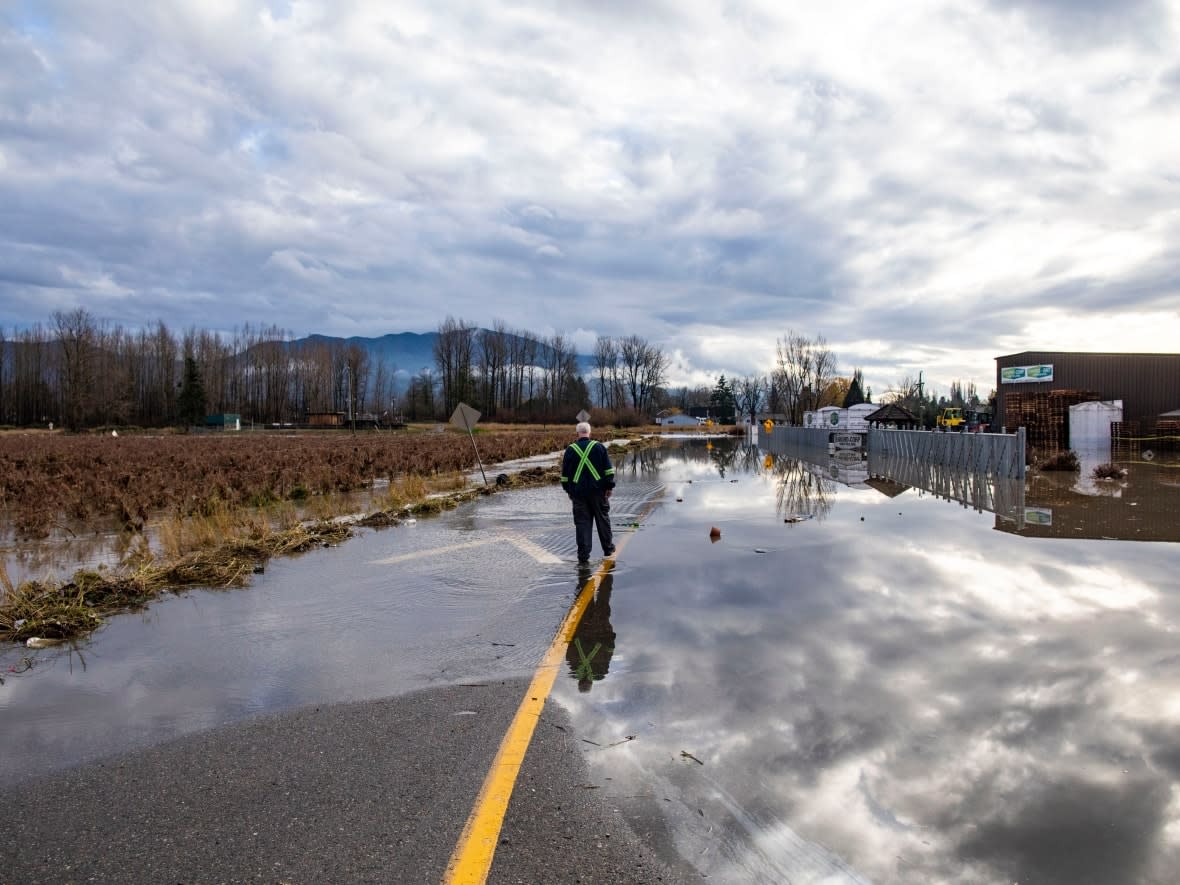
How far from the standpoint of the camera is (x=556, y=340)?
149875 mm

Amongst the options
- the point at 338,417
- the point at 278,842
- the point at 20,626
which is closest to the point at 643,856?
the point at 278,842

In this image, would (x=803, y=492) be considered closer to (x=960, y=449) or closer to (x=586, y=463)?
(x=586, y=463)

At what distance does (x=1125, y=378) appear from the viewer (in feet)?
202

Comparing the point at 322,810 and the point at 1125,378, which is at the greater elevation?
the point at 1125,378

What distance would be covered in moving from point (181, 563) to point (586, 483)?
479 cm

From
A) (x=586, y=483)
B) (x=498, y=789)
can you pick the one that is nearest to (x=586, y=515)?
(x=586, y=483)

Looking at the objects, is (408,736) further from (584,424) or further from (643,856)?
(584,424)

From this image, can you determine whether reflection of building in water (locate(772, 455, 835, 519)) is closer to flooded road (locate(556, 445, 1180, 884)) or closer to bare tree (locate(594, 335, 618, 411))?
flooded road (locate(556, 445, 1180, 884))

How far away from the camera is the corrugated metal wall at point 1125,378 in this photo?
60.7 m

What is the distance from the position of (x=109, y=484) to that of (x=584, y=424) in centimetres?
1438

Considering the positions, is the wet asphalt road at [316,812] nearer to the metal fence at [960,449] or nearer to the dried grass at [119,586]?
the dried grass at [119,586]

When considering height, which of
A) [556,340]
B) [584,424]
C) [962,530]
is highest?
[556,340]

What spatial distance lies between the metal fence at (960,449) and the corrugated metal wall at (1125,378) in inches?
1120

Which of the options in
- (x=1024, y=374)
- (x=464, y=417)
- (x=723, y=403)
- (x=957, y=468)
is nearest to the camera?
(x=464, y=417)
